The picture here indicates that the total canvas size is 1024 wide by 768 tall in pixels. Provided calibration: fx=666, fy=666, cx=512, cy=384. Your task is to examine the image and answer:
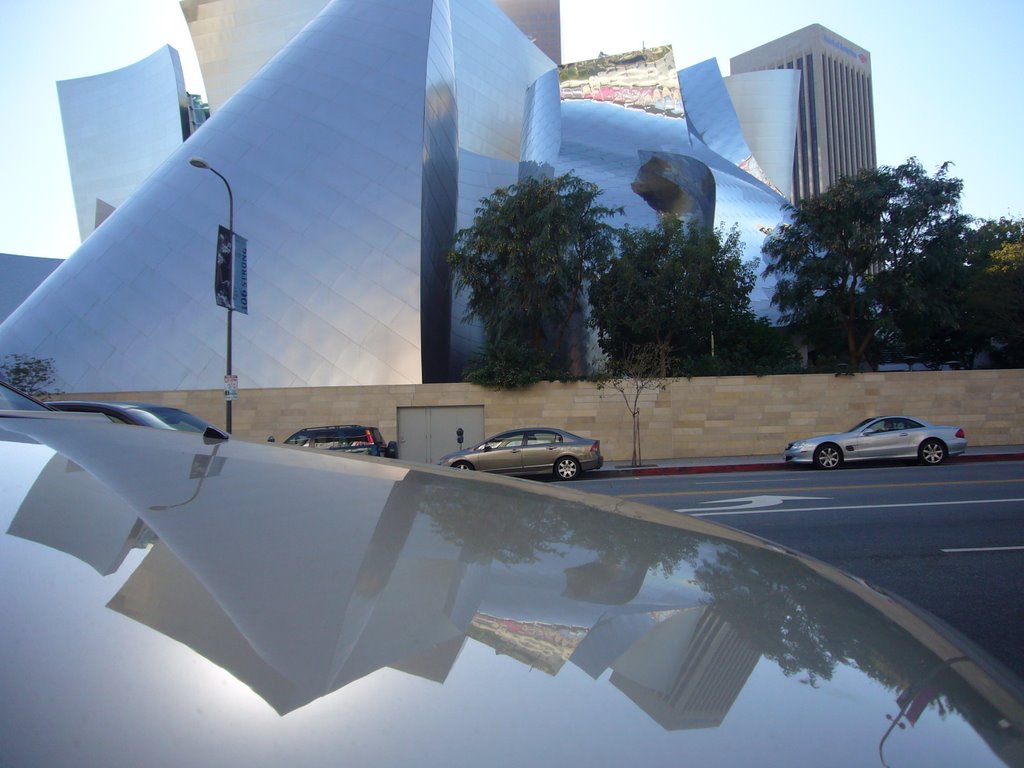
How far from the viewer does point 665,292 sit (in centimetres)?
2286

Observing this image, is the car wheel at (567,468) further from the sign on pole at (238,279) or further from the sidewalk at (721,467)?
the sign on pole at (238,279)

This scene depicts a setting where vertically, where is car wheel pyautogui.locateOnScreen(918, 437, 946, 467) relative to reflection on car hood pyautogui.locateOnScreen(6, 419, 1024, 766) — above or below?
below

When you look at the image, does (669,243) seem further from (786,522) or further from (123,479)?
(123,479)

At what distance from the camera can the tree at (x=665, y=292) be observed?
74.8 ft

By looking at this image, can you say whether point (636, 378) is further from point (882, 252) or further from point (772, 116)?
point (772, 116)

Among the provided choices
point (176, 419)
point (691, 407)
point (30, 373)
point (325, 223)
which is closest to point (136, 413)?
point (176, 419)

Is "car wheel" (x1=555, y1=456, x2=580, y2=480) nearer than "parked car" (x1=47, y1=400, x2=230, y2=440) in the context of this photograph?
No

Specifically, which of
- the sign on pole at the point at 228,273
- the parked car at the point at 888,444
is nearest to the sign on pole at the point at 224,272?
the sign on pole at the point at 228,273

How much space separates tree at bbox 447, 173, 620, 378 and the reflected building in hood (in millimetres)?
2827

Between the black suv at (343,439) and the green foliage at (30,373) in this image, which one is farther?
the green foliage at (30,373)

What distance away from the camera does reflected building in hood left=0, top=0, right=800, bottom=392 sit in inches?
894

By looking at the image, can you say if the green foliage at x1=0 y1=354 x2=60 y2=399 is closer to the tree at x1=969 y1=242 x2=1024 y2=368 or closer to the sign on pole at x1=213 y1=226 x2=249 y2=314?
the sign on pole at x1=213 y1=226 x2=249 y2=314

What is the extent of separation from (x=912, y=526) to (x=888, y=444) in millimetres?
10201

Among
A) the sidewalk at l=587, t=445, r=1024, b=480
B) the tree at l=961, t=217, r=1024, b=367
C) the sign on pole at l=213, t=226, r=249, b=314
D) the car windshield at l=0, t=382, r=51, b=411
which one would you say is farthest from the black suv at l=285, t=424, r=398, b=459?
the tree at l=961, t=217, r=1024, b=367
